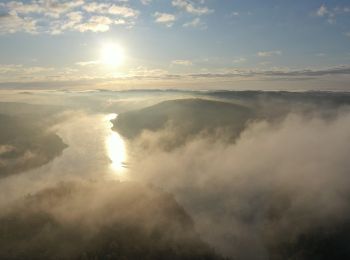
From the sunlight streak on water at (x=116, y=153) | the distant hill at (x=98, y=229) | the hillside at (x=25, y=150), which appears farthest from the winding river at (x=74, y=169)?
the distant hill at (x=98, y=229)

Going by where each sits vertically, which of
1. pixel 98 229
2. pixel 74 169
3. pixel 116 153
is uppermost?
pixel 98 229

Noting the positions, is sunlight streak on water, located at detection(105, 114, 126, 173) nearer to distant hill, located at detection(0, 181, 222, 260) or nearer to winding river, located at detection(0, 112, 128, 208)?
winding river, located at detection(0, 112, 128, 208)

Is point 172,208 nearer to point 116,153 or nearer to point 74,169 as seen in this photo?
point 74,169

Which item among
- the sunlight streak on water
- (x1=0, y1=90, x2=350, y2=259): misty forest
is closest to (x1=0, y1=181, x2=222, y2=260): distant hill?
(x1=0, y1=90, x2=350, y2=259): misty forest

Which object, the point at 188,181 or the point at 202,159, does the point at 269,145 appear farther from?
the point at 188,181

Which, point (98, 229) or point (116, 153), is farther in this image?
point (116, 153)

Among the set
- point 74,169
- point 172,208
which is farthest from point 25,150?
point 172,208

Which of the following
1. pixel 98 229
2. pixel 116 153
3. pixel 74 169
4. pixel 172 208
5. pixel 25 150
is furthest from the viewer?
pixel 116 153

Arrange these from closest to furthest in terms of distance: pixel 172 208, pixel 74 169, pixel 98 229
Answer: pixel 98 229, pixel 172 208, pixel 74 169

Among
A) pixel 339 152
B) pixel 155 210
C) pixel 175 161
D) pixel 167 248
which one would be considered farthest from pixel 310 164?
pixel 167 248
